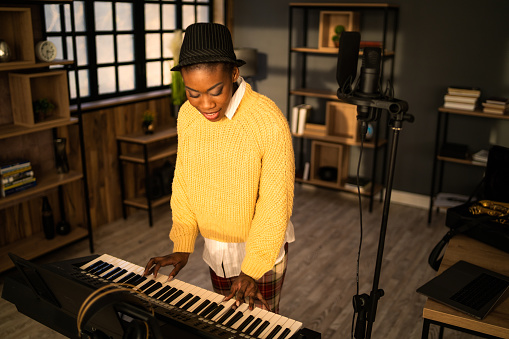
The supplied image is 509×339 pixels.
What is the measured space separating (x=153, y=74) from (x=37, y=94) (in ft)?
4.96

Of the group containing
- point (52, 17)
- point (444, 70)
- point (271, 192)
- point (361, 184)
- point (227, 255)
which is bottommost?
point (361, 184)

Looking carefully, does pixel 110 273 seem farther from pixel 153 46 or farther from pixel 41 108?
pixel 153 46

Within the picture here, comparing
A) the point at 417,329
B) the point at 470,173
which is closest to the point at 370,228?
the point at 470,173

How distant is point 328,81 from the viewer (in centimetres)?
516

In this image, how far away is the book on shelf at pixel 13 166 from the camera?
3.20 meters

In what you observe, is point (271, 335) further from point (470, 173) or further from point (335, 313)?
point (470, 173)

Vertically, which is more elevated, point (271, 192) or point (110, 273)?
point (271, 192)

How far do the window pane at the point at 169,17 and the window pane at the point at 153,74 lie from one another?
40 centimetres

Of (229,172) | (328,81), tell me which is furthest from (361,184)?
(229,172)

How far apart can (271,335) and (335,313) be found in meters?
1.80

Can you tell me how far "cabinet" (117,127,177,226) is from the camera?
4.15 m

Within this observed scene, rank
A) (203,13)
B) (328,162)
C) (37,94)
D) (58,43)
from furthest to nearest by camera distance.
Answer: (203,13), (328,162), (58,43), (37,94)

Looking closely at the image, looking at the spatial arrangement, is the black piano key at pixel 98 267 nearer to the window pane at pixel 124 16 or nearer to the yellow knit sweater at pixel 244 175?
the yellow knit sweater at pixel 244 175

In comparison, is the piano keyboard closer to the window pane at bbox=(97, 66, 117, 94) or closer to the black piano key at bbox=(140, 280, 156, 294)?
the black piano key at bbox=(140, 280, 156, 294)
